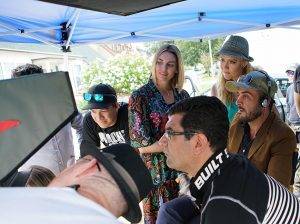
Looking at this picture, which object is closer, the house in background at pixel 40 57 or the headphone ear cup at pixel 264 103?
the headphone ear cup at pixel 264 103

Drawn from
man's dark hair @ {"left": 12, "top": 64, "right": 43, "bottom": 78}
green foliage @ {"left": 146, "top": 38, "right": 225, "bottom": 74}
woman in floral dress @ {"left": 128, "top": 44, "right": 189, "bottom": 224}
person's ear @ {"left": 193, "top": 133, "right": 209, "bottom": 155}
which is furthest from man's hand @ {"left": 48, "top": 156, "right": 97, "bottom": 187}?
green foliage @ {"left": 146, "top": 38, "right": 225, "bottom": 74}

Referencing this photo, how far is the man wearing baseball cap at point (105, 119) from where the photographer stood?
124 inches

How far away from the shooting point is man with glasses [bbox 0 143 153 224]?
0.66 metres

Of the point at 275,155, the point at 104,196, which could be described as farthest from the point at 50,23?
the point at 104,196

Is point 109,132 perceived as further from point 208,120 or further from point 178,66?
point 208,120

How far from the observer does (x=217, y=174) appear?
4.99 ft

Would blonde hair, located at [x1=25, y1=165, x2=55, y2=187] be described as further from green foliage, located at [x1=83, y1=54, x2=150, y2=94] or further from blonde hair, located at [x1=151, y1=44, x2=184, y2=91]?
green foliage, located at [x1=83, y1=54, x2=150, y2=94]

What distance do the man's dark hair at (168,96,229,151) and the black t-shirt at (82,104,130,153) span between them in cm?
145

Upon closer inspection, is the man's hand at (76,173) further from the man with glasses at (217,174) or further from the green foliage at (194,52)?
the green foliage at (194,52)

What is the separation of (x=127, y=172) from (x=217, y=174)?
2.19 ft

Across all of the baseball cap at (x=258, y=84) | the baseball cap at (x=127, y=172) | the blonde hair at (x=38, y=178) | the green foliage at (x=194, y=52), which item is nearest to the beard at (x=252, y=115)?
the baseball cap at (x=258, y=84)

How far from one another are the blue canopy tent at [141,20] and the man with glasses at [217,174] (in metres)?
2.18

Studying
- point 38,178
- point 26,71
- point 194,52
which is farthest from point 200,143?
point 194,52

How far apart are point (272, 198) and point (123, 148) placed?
0.73 metres
